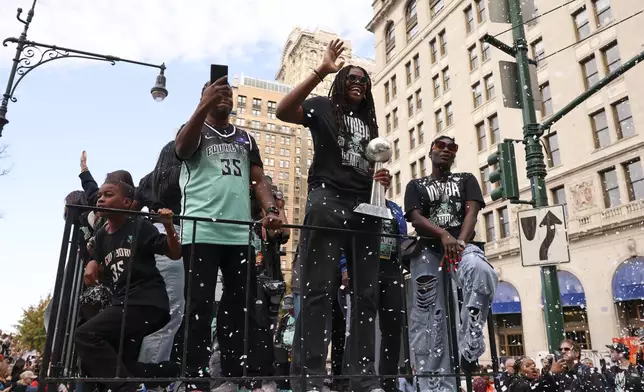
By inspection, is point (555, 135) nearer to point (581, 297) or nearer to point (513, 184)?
point (581, 297)

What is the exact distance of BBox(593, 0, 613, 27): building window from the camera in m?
23.3

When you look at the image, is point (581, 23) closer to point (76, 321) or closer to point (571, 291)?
point (571, 291)

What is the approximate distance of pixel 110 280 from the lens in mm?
3459

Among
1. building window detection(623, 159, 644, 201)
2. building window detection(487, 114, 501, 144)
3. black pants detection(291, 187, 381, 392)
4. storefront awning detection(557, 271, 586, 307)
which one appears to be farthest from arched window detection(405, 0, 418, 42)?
black pants detection(291, 187, 381, 392)

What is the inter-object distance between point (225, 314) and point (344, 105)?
5.64ft

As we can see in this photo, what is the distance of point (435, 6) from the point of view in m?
36.4

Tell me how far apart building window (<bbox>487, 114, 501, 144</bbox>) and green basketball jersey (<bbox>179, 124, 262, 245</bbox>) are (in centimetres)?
2716

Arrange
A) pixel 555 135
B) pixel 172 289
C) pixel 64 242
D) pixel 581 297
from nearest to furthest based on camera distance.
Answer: pixel 64 242 < pixel 172 289 < pixel 581 297 < pixel 555 135

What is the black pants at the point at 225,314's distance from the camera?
317 cm

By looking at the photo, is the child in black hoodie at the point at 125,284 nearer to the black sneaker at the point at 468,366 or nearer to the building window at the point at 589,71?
the black sneaker at the point at 468,366

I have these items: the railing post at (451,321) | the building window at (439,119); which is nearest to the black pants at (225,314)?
the railing post at (451,321)

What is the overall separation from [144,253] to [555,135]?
25883mm

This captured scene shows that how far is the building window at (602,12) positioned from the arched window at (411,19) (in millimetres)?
15843

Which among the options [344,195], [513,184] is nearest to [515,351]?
[513,184]
